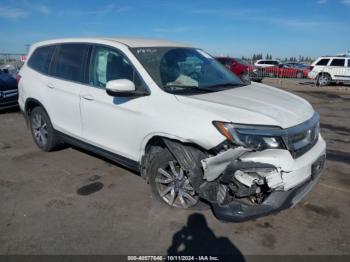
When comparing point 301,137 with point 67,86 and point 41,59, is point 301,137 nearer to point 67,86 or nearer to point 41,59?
point 67,86

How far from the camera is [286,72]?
28.0 meters

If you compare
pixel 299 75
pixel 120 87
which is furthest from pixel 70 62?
pixel 299 75

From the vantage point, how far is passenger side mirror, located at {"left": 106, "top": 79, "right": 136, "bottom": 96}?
3639mm

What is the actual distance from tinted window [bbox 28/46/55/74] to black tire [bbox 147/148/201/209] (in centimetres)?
281

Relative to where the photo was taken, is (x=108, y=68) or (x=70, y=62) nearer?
(x=108, y=68)

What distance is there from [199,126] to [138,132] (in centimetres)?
89

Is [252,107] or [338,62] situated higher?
[252,107]

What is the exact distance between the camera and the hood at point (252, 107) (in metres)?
3.20

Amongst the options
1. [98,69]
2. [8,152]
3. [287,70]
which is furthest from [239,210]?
[287,70]

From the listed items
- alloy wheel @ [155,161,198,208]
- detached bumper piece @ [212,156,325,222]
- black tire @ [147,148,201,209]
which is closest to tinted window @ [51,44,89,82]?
black tire @ [147,148,201,209]

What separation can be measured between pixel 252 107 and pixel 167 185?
130cm

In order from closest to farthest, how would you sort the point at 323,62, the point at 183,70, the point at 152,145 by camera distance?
the point at 152,145, the point at 183,70, the point at 323,62

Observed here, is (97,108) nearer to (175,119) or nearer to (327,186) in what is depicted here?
(175,119)

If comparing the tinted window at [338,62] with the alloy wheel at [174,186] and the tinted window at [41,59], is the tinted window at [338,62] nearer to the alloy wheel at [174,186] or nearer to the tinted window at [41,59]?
the tinted window at [41,59]
